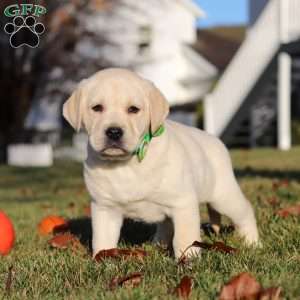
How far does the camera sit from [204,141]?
15.2 feet

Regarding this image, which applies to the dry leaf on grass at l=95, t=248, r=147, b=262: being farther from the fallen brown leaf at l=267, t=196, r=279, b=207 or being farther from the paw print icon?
the fallen brown leaf at l=267, t=196, r=279, b=207

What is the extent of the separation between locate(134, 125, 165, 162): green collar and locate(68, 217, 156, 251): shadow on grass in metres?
1.01

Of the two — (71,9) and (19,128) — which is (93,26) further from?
(19,128)

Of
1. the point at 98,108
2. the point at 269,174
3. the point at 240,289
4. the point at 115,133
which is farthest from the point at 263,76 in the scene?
the point at 240,289

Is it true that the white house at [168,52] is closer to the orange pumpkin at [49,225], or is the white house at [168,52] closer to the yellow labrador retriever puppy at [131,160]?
the orange pumpkin at [49,225]

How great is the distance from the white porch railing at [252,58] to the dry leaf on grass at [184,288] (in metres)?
15.9

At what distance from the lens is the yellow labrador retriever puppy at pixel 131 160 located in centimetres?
394

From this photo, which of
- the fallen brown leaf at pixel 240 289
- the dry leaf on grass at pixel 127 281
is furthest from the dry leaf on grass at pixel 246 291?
the dry leaf on grass at pixel 127 281

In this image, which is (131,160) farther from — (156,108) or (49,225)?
(49,225)


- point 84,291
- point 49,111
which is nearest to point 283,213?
point 84,291

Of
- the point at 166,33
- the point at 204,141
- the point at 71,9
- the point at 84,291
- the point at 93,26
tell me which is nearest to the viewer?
the point at 84,291

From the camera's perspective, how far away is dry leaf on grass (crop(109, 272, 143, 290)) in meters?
3.18

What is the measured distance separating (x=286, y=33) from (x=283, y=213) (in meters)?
13.6

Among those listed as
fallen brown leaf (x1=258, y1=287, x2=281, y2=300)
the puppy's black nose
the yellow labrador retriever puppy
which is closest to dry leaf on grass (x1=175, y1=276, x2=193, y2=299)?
fallen brown leaf (x1=258, y1=287, x2=281, y2=300)
